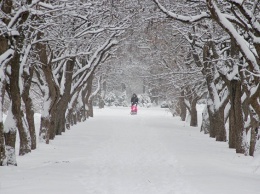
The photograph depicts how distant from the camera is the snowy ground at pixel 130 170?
777 centimetres

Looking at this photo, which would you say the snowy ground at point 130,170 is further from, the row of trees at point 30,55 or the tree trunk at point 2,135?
the row of trees at point 30,55

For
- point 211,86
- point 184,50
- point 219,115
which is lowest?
point 219,115

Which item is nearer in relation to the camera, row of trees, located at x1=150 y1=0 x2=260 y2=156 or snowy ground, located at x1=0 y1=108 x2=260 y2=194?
snowy ground, located at x1=0 y1=108 x2=260 y2=194

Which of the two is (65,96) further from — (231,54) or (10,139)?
(10,139)

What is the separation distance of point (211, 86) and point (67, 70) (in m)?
6.48

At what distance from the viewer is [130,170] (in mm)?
9922

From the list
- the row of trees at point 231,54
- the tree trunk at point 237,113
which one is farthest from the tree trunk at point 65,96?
the tree trunk at point 237,113

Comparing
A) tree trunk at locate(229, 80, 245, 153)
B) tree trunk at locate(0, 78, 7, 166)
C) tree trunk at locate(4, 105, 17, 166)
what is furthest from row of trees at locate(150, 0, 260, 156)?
tree trunk at locate(4, 105, 17, 166)

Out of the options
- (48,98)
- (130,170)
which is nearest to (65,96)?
(48,98)

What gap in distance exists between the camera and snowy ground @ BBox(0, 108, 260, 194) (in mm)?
7770

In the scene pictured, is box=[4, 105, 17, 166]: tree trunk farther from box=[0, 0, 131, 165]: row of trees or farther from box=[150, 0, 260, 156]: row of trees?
box=[150, 0, 260, 156]: row of trees

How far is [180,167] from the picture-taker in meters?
10.5

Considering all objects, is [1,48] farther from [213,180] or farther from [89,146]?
[89,146]

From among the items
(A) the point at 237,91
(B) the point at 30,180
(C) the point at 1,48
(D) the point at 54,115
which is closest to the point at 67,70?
(D) the point at 54,115
